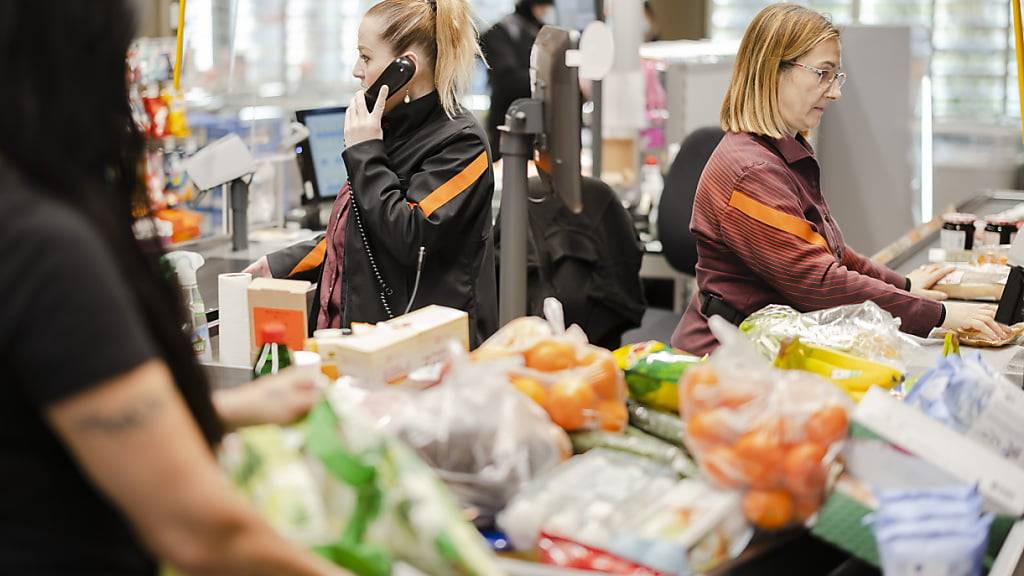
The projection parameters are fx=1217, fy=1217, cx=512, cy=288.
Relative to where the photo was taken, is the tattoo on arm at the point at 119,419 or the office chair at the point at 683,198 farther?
the office chair at the point at 683,198

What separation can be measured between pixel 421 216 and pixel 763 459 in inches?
47.9

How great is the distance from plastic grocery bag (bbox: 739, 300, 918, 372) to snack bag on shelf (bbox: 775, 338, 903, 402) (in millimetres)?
75

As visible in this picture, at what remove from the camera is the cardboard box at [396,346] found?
1809 mm

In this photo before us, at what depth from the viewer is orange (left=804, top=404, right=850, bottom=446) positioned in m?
1.57

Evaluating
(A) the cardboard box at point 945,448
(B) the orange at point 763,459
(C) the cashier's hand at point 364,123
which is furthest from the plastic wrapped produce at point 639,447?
(C) the cashier's hand at point 364,123

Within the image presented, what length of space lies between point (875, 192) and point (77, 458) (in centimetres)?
465

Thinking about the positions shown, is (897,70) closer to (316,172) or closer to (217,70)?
(316,172)

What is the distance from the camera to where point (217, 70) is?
7.63 meters

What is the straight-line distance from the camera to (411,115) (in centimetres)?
271

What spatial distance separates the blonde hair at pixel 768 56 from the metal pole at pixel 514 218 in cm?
66

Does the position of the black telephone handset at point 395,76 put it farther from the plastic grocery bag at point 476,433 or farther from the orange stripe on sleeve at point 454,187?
the plastic grocery bag at point 476,433

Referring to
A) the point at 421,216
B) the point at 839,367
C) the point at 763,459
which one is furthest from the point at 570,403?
the point at 421,216

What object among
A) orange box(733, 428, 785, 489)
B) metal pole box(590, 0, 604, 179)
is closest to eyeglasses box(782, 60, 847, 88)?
orange box(733, 428, 785, 489)

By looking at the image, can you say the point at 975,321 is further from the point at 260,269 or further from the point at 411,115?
the point at 260,269
